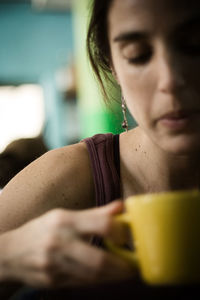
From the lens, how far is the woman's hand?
567 mm

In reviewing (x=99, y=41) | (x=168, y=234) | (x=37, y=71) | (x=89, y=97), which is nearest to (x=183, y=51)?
(x=99, y=41)

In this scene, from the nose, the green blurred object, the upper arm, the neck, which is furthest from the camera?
the green blurred object

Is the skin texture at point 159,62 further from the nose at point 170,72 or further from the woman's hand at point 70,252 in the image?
the woman's hand at point 70,252

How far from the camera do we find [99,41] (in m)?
1.09

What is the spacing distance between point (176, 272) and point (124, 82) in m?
0.53

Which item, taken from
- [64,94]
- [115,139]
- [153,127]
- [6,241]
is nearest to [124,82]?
[153,127]

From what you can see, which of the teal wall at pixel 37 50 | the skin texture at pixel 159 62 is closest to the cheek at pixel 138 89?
the skin texture at pixel 159 62

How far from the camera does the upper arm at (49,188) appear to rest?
0.99 metres

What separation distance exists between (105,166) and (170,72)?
381 mm

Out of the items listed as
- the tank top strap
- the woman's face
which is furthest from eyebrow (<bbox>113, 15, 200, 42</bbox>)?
the tank top strap

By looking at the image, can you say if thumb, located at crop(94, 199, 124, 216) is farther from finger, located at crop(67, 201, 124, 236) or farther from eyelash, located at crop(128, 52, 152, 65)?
eyelash, located at crop(128, 52, 152, 65)

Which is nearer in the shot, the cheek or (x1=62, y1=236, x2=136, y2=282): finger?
(x1=62, y1=236, x2=136, y2=282): finger

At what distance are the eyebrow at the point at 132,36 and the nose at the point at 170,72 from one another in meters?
0.06

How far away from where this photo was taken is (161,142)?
92 cm
